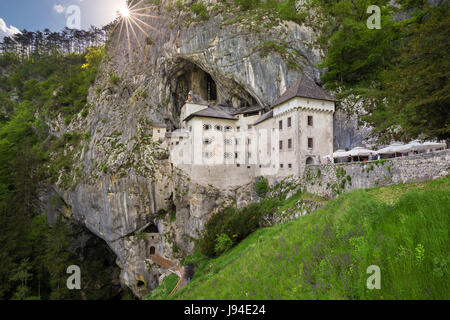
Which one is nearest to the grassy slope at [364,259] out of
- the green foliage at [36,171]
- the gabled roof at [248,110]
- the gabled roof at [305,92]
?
the gabled roof at [305,92]

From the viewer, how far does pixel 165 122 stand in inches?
1437

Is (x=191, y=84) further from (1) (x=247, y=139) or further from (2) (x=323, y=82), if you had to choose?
(2) (x=323, y=82)

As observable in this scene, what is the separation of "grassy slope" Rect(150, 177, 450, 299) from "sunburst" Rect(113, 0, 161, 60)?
44957 mm

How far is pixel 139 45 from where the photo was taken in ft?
136

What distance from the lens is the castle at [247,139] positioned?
2327cm

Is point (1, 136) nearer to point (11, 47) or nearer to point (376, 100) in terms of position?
point (11, 47)

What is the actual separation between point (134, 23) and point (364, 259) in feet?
180

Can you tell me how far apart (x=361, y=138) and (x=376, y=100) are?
13.6ft

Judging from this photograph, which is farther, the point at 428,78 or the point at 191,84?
the point at 191,84

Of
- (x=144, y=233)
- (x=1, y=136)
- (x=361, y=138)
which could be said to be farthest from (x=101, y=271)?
(x=361, y=138)

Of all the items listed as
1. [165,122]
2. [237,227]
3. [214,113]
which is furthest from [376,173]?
[165,122]

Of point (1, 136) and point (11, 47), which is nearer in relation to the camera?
point (1, 136)

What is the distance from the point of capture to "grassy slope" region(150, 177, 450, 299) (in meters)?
3.27

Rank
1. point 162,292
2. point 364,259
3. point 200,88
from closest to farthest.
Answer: point 364,259 → point 162,292 → point 200,88
